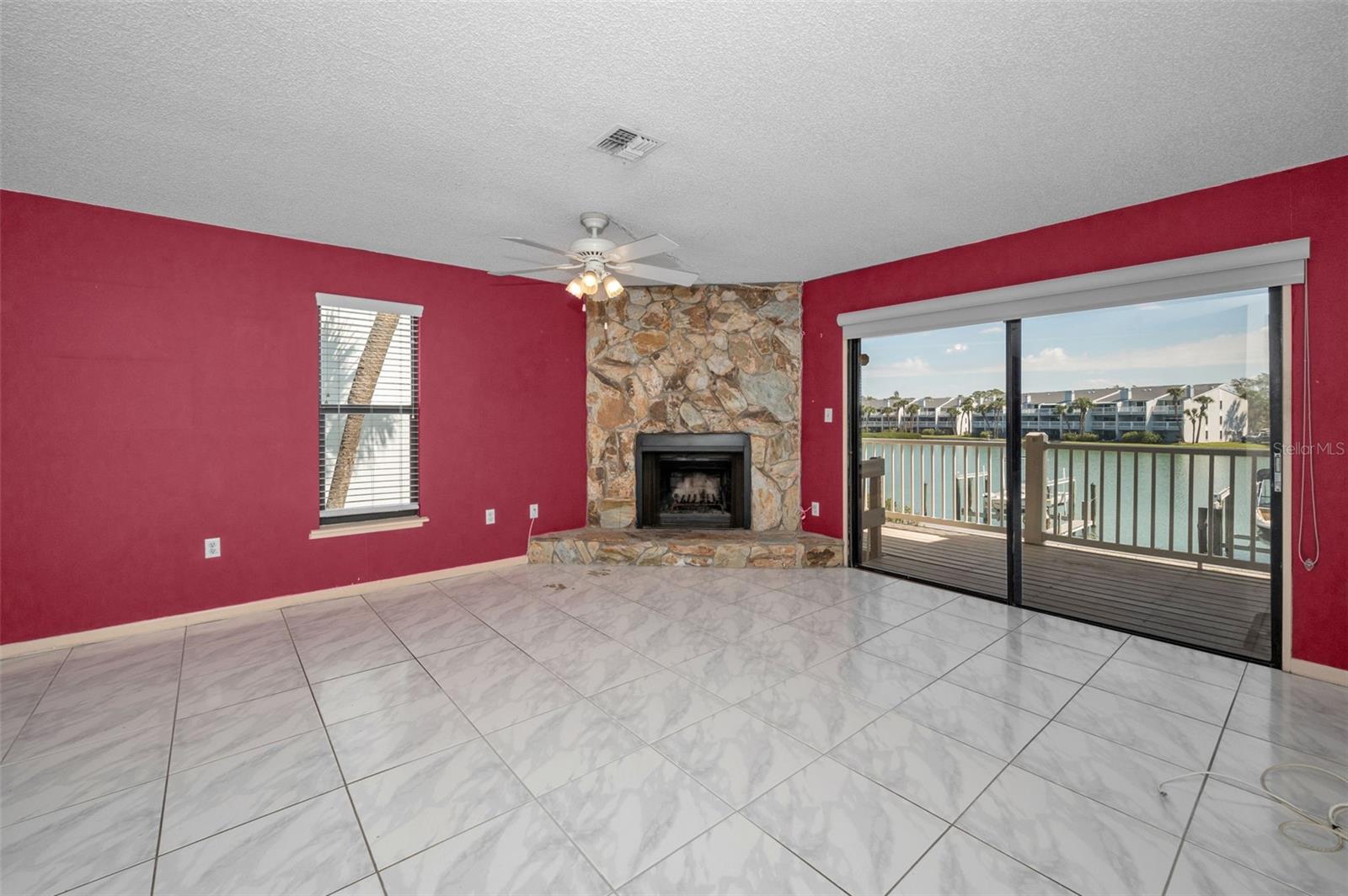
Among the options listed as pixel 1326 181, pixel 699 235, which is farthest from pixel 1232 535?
pixel 699 235

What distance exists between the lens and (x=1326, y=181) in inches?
99.4

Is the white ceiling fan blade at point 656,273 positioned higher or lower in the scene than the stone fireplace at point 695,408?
higher

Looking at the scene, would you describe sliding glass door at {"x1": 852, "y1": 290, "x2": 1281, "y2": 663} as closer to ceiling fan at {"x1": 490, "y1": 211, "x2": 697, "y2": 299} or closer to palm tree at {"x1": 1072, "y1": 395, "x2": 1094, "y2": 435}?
palm tree at {"x1": 1072, "y1": 395, "x2": 1094, "y2": 435}

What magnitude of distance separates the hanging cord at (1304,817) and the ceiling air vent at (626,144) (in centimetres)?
304

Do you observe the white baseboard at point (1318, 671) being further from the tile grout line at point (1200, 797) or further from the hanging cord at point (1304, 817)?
the hanging cord at point (1304, 817)

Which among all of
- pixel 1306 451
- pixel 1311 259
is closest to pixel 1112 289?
pixel 1311 259

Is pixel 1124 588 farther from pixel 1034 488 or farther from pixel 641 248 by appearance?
pixel 641 248

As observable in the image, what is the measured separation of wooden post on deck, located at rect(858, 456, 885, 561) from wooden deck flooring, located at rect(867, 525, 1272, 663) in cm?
12

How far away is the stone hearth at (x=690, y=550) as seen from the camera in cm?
453

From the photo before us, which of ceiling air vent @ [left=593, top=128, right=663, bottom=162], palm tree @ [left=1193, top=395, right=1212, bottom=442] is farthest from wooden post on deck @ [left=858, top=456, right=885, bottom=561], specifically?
ceiling air vent @ [left=593, top=128, right=663, bottom=162]

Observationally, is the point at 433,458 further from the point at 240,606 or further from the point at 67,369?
the point at 67,369

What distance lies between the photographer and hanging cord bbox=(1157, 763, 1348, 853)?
1584 millimetres

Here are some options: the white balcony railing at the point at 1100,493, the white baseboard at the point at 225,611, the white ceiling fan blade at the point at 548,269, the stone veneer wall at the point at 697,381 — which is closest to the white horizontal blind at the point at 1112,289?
the white balcony railing at the point at 1100,493

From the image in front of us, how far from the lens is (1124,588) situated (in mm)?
3682
